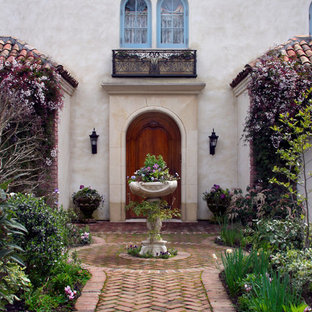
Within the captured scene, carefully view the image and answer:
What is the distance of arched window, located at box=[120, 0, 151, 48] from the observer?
1236 cm

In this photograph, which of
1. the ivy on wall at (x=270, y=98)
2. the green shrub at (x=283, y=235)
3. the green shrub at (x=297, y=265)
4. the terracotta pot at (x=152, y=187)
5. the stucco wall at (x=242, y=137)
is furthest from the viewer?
the stucco wall at (x=242, y=137)

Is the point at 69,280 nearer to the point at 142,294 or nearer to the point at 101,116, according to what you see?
the point at 142,294

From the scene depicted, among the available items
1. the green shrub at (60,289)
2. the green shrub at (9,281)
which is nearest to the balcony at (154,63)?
the green shrub at (60,289)

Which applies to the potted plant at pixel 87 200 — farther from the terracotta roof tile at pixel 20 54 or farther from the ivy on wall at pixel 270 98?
the ivy on wall at pixel 270 98

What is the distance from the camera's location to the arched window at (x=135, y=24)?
12.4 meters

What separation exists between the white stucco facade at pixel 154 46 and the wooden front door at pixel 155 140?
0.44 metres

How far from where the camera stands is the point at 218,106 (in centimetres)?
1221

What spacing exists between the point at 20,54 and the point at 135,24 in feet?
11.7

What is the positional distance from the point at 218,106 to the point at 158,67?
1.88 metres

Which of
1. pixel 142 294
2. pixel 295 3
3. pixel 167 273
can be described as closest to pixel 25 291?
pixel 142 294

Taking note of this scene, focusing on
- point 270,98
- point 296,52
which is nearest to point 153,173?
point 270,98

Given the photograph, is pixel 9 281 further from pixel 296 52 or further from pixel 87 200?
pixel 296 52

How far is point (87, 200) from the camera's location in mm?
11516

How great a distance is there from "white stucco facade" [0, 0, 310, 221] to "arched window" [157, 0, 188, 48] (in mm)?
218
